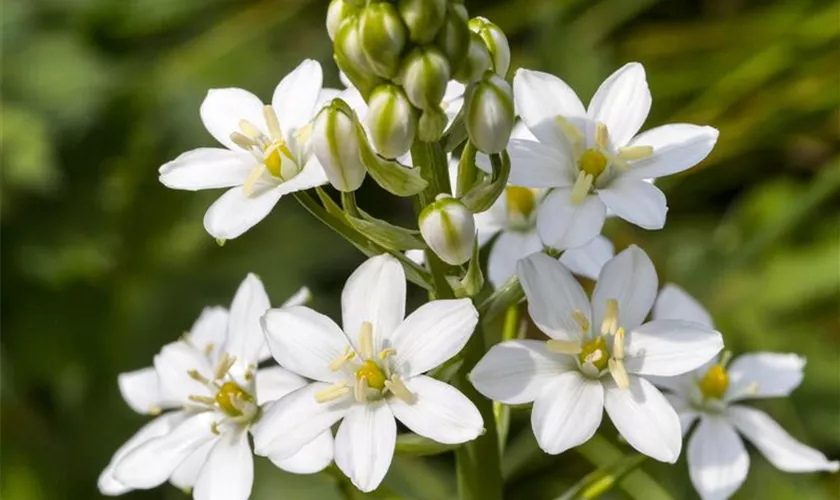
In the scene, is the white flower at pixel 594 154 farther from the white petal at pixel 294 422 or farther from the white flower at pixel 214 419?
the white flower at pixel 214 419

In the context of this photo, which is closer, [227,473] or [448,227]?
[448,227]

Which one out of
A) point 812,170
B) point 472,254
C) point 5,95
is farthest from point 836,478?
point 5,95

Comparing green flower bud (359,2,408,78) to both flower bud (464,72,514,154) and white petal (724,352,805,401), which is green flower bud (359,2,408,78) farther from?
white petal (724,352,805,401)

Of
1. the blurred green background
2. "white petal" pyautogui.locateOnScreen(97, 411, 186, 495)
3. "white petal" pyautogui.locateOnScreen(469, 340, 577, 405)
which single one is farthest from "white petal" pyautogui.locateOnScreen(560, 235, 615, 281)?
the blurred green background

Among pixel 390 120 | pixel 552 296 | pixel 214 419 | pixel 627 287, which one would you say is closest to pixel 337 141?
pixel 390 120

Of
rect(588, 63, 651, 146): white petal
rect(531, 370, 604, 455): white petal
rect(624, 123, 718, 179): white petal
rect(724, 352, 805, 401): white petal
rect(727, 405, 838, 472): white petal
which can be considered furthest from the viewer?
rect(724, 352, 805, 401): white petal

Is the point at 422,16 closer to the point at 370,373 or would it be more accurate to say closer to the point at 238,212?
the point at 238,212
